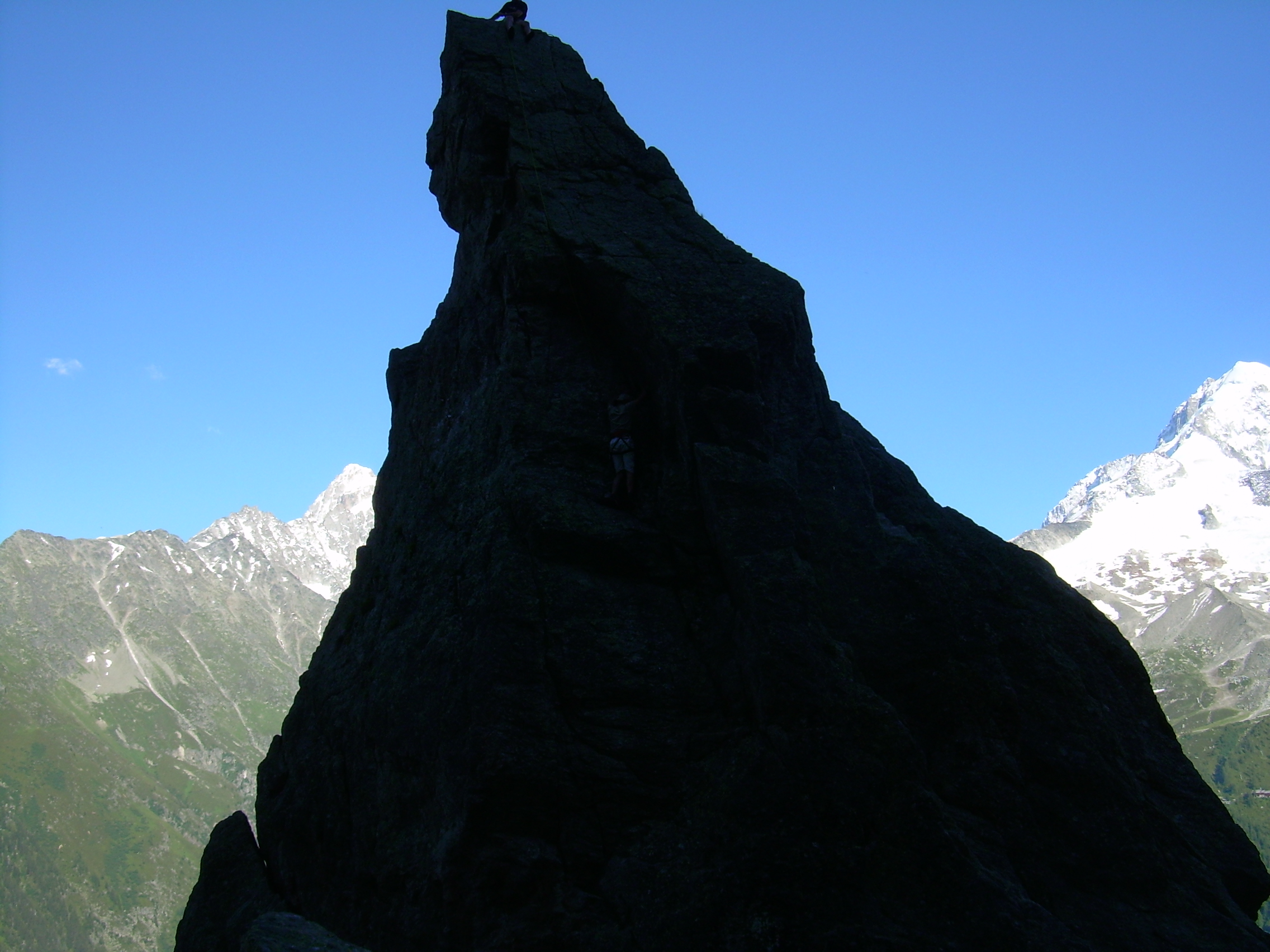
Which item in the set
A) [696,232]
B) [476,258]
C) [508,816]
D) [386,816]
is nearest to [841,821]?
[508,816]

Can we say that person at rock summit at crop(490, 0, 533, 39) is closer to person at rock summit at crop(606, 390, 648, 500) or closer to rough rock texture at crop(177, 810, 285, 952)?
person at rock summit at crop(606, 390, 648, 500)

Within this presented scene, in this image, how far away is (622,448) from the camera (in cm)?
1883

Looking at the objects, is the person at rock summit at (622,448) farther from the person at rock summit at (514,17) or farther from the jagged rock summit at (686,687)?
the person at rock summit at (514,17)

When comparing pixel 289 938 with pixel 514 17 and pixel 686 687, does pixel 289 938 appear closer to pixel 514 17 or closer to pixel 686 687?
pixel 686 687

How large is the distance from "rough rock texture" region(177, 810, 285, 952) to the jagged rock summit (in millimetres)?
189

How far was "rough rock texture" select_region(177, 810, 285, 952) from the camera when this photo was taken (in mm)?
18344

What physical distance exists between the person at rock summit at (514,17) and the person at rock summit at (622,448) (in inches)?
524

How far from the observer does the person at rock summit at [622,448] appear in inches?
741

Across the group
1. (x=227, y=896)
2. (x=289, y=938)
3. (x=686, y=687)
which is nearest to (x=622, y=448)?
(x=686, y=687)

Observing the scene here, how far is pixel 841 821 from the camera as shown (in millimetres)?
14375

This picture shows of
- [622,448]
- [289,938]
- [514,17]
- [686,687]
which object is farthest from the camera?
[514,17]

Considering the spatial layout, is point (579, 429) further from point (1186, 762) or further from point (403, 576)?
point (1186, 762)

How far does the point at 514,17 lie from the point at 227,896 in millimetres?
23573

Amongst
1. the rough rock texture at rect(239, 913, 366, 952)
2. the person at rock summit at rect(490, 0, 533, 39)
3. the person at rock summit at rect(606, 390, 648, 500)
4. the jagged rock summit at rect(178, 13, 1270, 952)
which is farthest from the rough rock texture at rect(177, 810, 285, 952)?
the person at rock summit at rect(490, 0, 533, 39)
